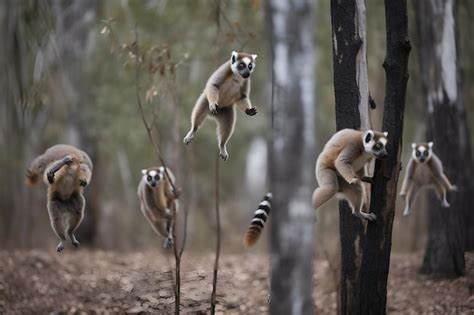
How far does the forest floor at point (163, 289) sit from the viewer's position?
8.10 meters

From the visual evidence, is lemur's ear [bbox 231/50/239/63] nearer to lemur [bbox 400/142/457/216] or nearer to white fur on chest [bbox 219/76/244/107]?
white fur on chest [bbox 219/76/244/107]

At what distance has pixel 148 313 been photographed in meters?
7.70

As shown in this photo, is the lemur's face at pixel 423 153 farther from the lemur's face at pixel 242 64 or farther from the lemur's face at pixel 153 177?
the lemur's face at pixel 153 177

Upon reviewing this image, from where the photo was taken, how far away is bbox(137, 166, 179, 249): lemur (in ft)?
31.4

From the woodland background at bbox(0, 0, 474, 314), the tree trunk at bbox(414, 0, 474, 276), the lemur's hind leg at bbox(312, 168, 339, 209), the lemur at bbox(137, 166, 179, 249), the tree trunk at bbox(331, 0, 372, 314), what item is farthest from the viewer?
the woodland background at bbox(0, 0, 474, 314)

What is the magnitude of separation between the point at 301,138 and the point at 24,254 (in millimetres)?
8797

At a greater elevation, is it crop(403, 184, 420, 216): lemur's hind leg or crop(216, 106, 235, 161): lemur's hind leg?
crop(216, 106, 235, 161): lemur's hind leg

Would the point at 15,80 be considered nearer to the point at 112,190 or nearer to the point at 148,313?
the point at 148,313

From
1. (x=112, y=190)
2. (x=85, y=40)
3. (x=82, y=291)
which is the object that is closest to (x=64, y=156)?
(x=82, y=291)

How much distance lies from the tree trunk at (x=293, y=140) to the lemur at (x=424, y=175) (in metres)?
5.63

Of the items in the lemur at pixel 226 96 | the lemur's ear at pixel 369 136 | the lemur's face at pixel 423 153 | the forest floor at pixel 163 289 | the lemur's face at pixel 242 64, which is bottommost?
the forest floor at pixel 163 289

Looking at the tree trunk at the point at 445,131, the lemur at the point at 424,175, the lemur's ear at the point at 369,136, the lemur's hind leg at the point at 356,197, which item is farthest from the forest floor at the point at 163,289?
the lemur's ear at the point at 369,136

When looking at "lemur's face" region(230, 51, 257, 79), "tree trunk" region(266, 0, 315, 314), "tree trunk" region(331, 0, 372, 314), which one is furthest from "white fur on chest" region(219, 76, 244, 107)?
"tree trunk" region(266, 0, 315, 314)

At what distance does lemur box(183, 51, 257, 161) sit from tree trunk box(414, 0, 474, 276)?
4197 millimetres
